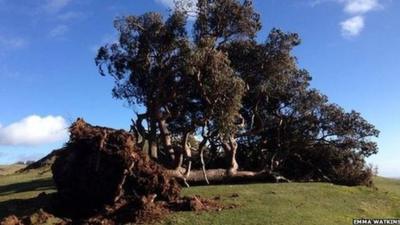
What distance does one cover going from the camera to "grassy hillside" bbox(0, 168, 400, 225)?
21219 mm

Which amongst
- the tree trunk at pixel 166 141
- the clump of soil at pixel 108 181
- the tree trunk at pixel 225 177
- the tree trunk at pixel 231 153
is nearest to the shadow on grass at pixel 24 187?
the tree trunk at pixel 166 141

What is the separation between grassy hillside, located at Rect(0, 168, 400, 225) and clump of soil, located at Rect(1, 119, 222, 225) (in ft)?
5.19

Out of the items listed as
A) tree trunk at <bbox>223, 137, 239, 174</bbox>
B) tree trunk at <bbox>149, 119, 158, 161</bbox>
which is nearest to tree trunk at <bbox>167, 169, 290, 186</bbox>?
tree trunk at <bbox>223, 137, 239, 174</bbox>

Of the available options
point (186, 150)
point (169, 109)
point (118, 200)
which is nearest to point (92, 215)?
point (118, 200)

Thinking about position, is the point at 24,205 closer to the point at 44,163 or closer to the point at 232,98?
the point at 232,98

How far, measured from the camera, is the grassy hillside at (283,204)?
2122 cm

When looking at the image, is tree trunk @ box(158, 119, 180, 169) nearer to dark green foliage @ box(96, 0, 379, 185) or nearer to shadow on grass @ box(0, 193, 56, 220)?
dark green foliage @ box(96, 0, 379, 185)

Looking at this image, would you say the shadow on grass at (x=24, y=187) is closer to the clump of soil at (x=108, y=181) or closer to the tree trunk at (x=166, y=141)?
the tree trunk at (x=166, y=141)

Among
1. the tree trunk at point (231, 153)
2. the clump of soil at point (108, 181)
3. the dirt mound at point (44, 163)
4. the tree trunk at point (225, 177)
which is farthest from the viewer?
the dirt mound at point (44, 163)

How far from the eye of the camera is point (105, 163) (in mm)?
23219

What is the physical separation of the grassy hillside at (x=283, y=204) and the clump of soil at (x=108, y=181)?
5.19 feet

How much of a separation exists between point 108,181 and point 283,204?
26.3 ft

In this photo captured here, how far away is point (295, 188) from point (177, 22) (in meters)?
12.2

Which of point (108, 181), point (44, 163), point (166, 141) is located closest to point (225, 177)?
point (166, 141)
